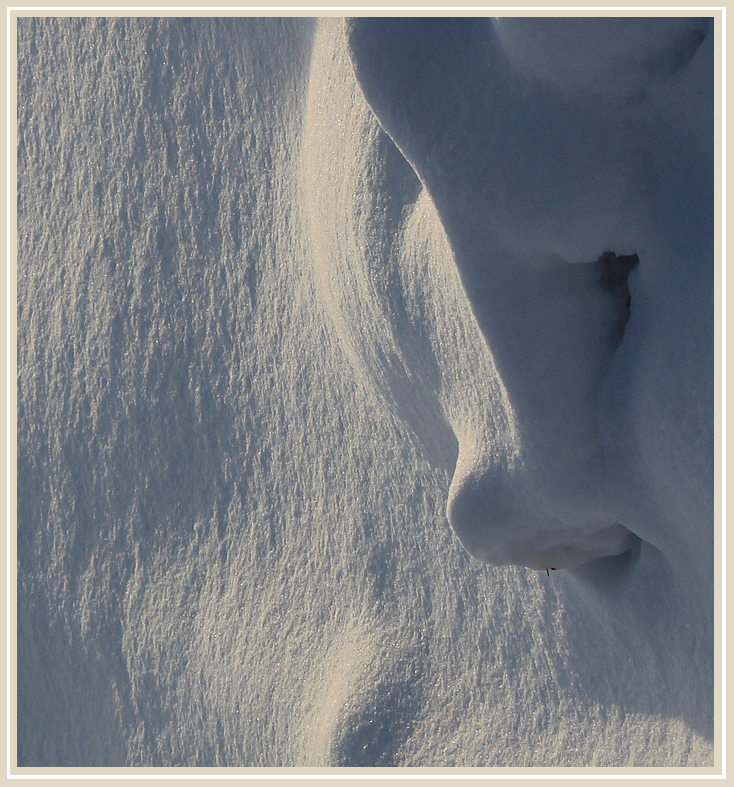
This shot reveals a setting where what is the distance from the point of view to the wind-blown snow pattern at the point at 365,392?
584 millimetres

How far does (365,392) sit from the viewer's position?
910mm

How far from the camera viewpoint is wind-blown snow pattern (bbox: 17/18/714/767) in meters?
0.58

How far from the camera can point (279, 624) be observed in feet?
3.23

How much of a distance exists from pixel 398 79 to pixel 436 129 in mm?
41

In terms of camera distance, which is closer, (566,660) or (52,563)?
(566,660)
